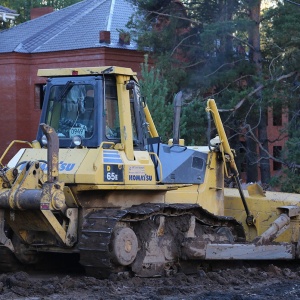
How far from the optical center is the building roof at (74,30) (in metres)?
32.2

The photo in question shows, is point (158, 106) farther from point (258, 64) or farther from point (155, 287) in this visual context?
point (155, 287)

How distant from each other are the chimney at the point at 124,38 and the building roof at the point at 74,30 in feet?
0.47

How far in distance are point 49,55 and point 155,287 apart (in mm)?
22492

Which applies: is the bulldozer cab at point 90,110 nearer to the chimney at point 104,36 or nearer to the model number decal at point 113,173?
the model number decal at point 113,173

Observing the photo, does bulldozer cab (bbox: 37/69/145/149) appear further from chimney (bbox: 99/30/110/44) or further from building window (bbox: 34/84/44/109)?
building window (bbox: 34/84/44/109)

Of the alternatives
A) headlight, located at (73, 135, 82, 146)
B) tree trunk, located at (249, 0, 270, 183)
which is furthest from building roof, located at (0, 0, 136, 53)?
headlight, located at (73, 135, 82, 146)

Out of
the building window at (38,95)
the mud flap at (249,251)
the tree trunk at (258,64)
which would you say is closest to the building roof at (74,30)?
the building window at (38,95)

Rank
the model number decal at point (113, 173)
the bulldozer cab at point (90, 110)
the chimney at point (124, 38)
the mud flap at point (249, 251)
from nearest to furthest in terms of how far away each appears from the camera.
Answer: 1. the model number decal at point (113, 173)
2. the bulldozer cab at point (90, 110)
3. the mud flap at point (249, 251)
4. the chimney at point (124, 38)

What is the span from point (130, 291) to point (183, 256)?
162 cm

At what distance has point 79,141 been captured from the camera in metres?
11.7

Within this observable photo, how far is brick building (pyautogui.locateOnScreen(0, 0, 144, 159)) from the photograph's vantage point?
3119 centimetres

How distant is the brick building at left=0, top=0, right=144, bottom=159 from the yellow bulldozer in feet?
58.8

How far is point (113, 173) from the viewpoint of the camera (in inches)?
449

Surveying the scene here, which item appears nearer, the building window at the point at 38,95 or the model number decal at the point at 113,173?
the model number decal at the point at 113,173
